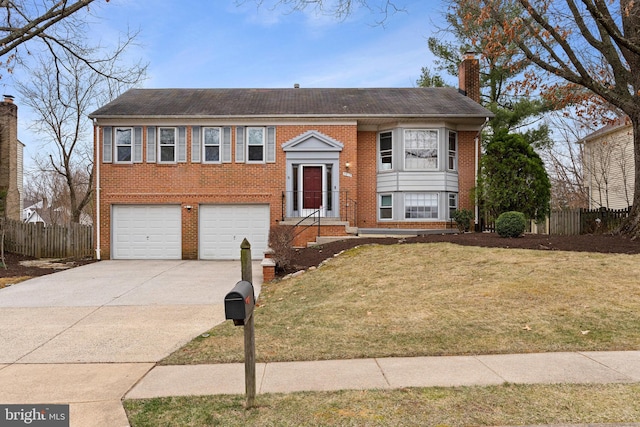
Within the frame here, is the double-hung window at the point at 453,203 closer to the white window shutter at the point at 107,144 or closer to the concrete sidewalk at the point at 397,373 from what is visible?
the concrete sidewalk at the point at 397,373

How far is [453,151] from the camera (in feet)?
59.1

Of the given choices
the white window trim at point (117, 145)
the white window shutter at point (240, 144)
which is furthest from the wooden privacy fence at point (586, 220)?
the white window trim at point (117, 145)

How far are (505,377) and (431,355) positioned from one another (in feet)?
3.25

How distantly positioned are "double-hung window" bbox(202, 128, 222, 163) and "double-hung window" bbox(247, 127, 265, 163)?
4.05 ft

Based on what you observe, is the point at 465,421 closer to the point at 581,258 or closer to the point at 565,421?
the point at 565,421

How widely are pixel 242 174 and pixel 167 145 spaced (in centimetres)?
325

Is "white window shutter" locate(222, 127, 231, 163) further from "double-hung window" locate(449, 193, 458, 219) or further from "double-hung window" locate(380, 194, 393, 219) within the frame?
"double-hung window" locate(449, 193, 458, 219)

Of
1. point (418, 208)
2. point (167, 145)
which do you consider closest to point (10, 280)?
point (167, 145)

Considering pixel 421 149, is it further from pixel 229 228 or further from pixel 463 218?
pixel 229 228

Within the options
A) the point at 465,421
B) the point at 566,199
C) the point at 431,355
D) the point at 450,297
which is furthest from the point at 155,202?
the point at 566,199

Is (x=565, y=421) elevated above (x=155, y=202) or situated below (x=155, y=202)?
below

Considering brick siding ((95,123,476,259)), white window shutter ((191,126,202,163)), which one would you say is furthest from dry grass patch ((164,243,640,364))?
white window shutter ((191,126,202,163))

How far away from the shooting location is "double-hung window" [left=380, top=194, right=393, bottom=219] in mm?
17719

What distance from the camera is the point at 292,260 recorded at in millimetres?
11961
